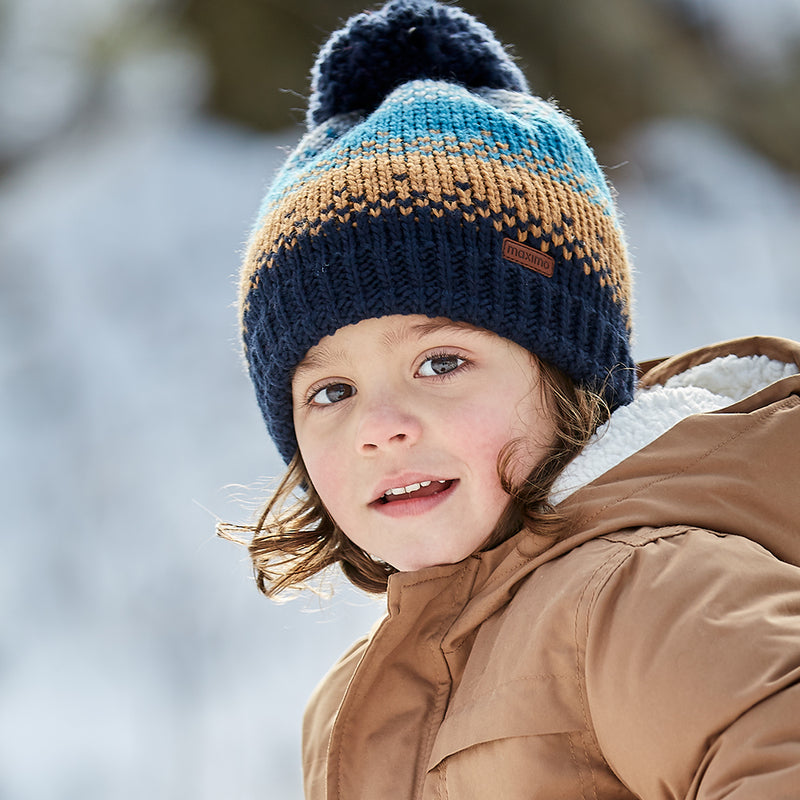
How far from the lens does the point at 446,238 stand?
3.36ft

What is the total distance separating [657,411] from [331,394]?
36cm

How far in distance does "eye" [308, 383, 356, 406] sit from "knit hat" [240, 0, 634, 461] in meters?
0.05

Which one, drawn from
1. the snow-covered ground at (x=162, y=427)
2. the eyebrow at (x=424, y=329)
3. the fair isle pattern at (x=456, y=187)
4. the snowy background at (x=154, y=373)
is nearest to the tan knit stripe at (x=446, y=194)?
the fair isle pattern at (x=456, y=187)

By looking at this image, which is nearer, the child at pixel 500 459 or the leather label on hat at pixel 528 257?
the child at pixel 500 459

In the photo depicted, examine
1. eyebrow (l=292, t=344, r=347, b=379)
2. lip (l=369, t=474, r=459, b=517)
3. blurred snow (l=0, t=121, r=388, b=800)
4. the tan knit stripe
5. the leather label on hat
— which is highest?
the tan knit stripe

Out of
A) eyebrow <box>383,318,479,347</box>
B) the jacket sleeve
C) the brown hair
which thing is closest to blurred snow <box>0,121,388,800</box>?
the brown hair

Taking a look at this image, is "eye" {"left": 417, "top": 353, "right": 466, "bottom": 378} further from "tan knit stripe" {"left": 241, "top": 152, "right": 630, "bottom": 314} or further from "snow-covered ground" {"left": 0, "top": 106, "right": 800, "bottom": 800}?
"snow-covered ground" {"left": 0, "top": 106, "right": 800, "bottom": 800}

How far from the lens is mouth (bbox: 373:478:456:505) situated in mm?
1001

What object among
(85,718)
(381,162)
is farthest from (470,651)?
(85,718)

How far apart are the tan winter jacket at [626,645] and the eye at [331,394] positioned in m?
0.22

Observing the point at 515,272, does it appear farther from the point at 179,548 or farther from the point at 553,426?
the point at 179,548

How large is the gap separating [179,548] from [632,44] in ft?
6.66

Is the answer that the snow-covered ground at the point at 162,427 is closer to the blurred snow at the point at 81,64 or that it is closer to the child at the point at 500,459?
the blurred snow at the point at 81,64

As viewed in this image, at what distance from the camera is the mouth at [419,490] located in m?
1.00
